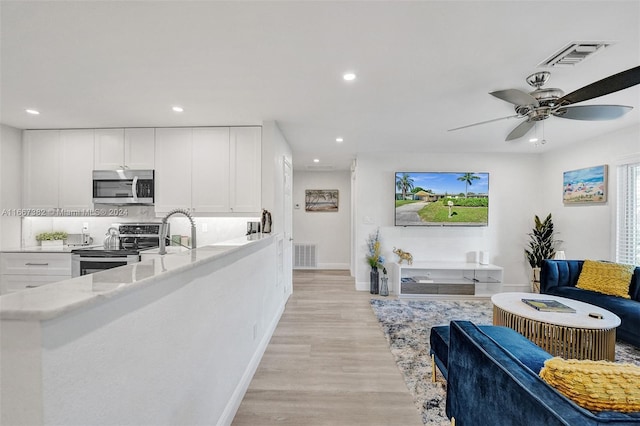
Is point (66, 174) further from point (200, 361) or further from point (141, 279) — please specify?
point (141, 279)

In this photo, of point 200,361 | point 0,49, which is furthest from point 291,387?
point 0,49

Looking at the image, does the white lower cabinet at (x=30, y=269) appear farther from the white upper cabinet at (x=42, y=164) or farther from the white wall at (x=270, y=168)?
the white wall at (x=270, y=168)

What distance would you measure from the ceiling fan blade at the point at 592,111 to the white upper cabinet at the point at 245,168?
307 cm

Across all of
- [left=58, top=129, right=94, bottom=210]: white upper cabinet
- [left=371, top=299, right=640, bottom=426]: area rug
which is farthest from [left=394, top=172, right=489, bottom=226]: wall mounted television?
[left=58, top=129, right=94, bottom=210]: white upper cabinet

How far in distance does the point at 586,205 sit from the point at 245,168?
493 centimetres

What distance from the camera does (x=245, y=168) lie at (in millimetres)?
3732

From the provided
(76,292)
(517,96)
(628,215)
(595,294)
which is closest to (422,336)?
(595,294)

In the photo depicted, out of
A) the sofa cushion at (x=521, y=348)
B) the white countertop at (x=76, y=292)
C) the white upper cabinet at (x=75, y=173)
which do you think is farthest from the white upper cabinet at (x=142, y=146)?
the sofa cushion at (x=521, y=348)

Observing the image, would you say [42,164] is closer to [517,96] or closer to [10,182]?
[10,182]

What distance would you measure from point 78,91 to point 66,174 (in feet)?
5.69

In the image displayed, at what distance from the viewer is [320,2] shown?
1.53m

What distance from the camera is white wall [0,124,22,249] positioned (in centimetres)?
360

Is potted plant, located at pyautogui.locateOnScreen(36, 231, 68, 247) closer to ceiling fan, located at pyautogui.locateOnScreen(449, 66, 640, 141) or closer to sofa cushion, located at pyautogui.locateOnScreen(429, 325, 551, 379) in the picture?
sofa cushion, located at pyautogui.locateOnScreen(429, 325, 551, 379)

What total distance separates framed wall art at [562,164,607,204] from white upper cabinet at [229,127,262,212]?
464 centimetres
